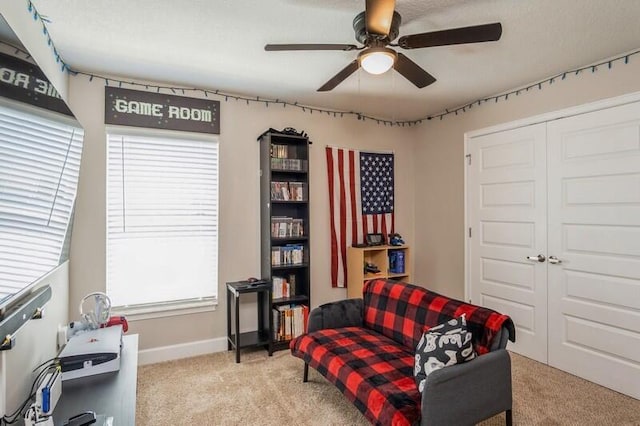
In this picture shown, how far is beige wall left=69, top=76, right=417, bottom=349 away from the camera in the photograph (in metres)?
3.00

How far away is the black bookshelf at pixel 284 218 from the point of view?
137 inches

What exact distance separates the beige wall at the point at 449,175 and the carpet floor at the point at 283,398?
1.37 m

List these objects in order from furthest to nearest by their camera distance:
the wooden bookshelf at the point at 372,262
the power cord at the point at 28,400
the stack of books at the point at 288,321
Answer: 1. the wooden bookshelf at the point at 372,262
2. the stack of books at the point at 288,321
3. the power cord at the point at 28,400

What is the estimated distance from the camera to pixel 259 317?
12.1ft

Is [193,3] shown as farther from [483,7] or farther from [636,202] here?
[636,202]

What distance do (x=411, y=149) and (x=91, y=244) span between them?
3.82 m

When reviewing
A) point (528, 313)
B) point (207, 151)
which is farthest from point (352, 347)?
point (207, 151)

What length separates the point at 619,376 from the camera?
2.72 metres

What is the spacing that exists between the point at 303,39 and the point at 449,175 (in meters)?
2.55

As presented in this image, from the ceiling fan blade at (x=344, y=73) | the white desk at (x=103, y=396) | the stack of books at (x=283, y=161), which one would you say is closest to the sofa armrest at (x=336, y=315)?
the white desk at (x=103, y=396)

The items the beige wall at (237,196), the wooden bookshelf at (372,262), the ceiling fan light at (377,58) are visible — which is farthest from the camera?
the wooden bookshelf at (372,262)

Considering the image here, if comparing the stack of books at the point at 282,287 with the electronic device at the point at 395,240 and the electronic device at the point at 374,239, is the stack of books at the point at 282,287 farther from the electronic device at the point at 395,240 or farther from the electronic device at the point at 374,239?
the electronic device at the point at 395,240

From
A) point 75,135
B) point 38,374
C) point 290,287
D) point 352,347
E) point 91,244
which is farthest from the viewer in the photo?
point 290,287

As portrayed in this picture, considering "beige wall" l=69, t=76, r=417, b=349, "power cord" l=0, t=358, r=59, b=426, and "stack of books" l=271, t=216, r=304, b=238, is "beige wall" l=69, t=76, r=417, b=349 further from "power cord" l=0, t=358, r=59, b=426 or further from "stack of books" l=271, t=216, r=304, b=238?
"power cord" l=0, t=358, r=59, b=426
